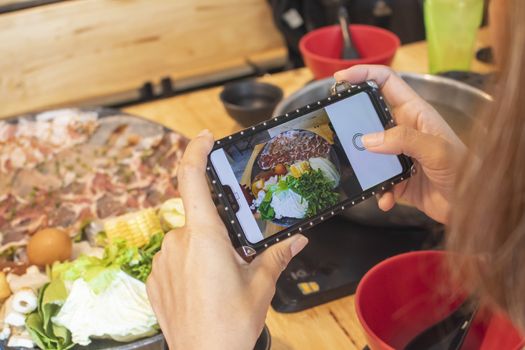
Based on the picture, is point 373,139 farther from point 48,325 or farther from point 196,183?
point 48,325

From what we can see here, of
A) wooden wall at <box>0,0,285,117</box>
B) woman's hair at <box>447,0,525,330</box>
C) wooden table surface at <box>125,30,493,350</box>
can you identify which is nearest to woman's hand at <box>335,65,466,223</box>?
wooden table surface at <box>125,30,493,350</box>

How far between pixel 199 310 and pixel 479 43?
3.91ft

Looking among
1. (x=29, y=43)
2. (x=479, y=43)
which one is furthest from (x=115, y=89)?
(x=479, y=43)

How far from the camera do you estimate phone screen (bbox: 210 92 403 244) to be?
74cm

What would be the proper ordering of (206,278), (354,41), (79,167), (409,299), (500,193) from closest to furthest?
(500,193) → (206,278) → (409,299) → (79,167) → (354,41)

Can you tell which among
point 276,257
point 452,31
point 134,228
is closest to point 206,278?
point 276,257

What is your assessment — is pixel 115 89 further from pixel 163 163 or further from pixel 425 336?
pixel 425 336

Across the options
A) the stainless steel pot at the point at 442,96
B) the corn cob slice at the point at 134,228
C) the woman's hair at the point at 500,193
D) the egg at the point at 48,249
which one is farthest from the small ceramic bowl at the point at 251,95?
the woman's hair at the point at 500,193

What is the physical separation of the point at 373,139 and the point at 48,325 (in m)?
0.50

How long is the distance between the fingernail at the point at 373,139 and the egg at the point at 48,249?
1.72 ft

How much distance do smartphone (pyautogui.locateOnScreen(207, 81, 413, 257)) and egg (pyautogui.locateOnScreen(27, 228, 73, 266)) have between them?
39 centimetres

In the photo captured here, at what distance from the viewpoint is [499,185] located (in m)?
0.44

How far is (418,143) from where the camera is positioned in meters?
0.76

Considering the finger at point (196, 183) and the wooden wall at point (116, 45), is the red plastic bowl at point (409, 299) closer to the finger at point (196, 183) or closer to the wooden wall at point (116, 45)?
the finger at point (196, 183)
